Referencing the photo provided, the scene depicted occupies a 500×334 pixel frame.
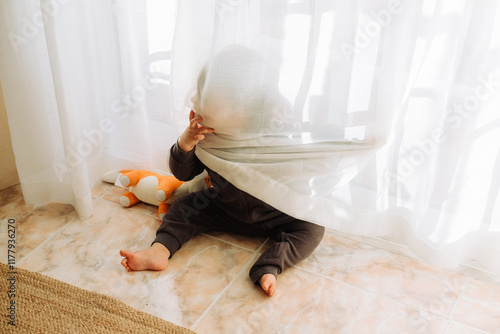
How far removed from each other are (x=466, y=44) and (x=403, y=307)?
1.85 ft

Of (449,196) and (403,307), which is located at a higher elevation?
(449,196)

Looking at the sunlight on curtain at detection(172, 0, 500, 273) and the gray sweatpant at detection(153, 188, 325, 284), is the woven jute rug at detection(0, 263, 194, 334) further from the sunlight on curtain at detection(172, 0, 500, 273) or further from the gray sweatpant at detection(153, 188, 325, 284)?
the sunlight on curtain at detection(172, 0, 500, 273)

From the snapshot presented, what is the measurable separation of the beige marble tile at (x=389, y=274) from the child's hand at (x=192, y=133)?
39 centimetres

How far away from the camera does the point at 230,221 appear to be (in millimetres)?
1305

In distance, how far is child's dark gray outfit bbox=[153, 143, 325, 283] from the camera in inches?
47.5

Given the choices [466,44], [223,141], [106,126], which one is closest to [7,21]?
[106,126]

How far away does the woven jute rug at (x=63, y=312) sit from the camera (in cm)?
102

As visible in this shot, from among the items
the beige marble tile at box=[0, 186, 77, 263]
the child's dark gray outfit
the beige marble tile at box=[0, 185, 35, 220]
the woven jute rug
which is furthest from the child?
the beige marble tile at box=[0, 185, 35, 220]

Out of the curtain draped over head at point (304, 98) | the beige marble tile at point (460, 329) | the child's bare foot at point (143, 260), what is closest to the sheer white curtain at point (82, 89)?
the curtain draped over head at point (304, 98)

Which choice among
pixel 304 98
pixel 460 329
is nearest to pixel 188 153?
pixel 304 98

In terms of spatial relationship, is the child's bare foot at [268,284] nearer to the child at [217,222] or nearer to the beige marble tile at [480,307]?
the child at [217,222]

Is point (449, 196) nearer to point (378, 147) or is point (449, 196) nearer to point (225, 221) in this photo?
point (378, 147)

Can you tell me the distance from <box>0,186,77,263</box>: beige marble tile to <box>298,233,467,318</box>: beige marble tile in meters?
0.64

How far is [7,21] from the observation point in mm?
1152
